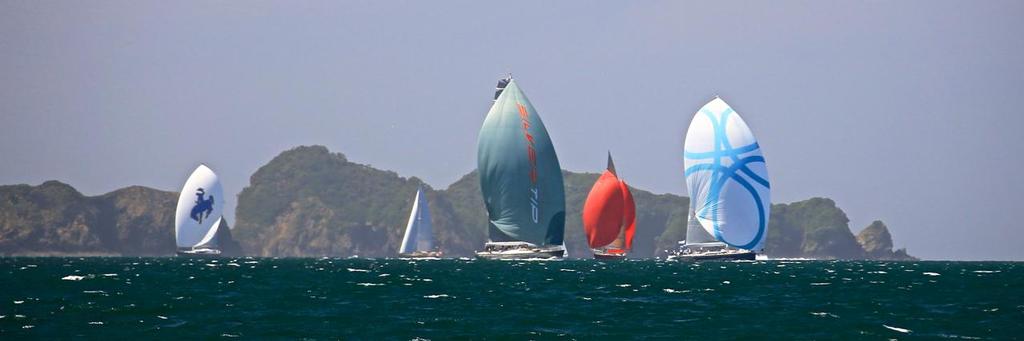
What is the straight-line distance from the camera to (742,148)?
110562 millimetres

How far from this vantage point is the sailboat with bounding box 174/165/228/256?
16312cm

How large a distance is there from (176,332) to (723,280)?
4035cm

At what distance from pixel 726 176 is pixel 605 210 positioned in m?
24.0

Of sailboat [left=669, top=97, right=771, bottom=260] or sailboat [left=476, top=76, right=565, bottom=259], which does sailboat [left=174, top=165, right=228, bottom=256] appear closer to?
sailboat [left=476, top=76, right=565, bottom=259]

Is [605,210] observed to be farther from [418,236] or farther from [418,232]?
[418,232]

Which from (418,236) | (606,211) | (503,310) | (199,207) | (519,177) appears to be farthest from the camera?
(418,236)

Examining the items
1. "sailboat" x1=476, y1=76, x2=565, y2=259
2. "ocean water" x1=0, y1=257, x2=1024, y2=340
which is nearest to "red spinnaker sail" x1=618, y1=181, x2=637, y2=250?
"sailboat" x1=476, y1=76, x2=565, y2=259

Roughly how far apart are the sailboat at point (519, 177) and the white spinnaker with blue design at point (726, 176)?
11.5 metres

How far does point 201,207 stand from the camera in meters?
164

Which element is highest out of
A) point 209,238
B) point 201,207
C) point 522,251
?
point 201,207

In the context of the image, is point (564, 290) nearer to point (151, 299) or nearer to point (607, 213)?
point (151, 299)

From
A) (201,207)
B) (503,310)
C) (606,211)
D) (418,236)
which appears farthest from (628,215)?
(503,310)

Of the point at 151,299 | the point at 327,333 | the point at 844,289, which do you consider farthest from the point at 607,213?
the point at 327,333

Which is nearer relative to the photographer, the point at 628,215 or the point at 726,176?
the point at 726,176
